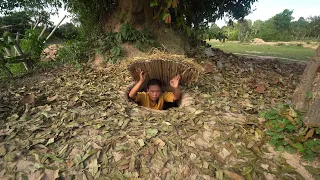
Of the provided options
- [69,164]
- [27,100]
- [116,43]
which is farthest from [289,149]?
[116,43]

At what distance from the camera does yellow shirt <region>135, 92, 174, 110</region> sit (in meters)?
3.29

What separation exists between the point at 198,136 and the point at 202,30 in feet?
14.7

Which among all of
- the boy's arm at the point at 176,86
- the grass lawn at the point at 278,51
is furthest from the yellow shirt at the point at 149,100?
the grass lawn at the point at 278,51

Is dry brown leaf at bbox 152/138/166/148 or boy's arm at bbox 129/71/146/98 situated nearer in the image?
dry brown leaf at bbox 152/138/166/148

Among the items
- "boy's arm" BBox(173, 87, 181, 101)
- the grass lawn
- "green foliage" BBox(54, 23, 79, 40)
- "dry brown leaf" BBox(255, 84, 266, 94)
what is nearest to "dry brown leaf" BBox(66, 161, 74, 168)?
"boy's arm" BBox(173, 87, 181, 101)

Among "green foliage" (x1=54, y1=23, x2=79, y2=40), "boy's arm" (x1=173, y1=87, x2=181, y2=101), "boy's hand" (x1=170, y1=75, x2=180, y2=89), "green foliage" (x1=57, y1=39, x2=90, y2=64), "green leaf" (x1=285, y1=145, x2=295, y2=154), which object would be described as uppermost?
"green foliage" (x1=54, y1=23, x2=79, y2=40)

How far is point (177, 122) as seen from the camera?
2.40 m

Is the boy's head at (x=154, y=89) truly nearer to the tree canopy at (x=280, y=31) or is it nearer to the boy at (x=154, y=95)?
the boy at (x=154, y=95)

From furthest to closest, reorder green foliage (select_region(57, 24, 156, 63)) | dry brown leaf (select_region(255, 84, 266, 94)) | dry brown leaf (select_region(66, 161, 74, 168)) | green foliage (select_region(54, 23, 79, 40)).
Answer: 1. green foliage (select_region(54, 23, 79, 40))
2. green foliage (select_region(57, 24, 156, 63))
3. dry brown leaf (select_region(255, 84, 266, 94))
4. dry brown leaf (select_region(66, 161, 74, 168))

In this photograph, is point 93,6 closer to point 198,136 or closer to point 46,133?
point 46,133

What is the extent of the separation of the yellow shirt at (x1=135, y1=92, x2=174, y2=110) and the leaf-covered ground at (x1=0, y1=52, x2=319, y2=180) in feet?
0.96

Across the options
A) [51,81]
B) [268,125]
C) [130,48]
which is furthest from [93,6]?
[268,125]

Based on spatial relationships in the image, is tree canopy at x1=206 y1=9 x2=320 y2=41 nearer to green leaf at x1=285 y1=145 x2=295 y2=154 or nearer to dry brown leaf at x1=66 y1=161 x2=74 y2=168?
green leaf at x1=285 y1=145 x2=295 y2=154

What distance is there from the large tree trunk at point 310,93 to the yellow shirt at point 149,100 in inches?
63.9
